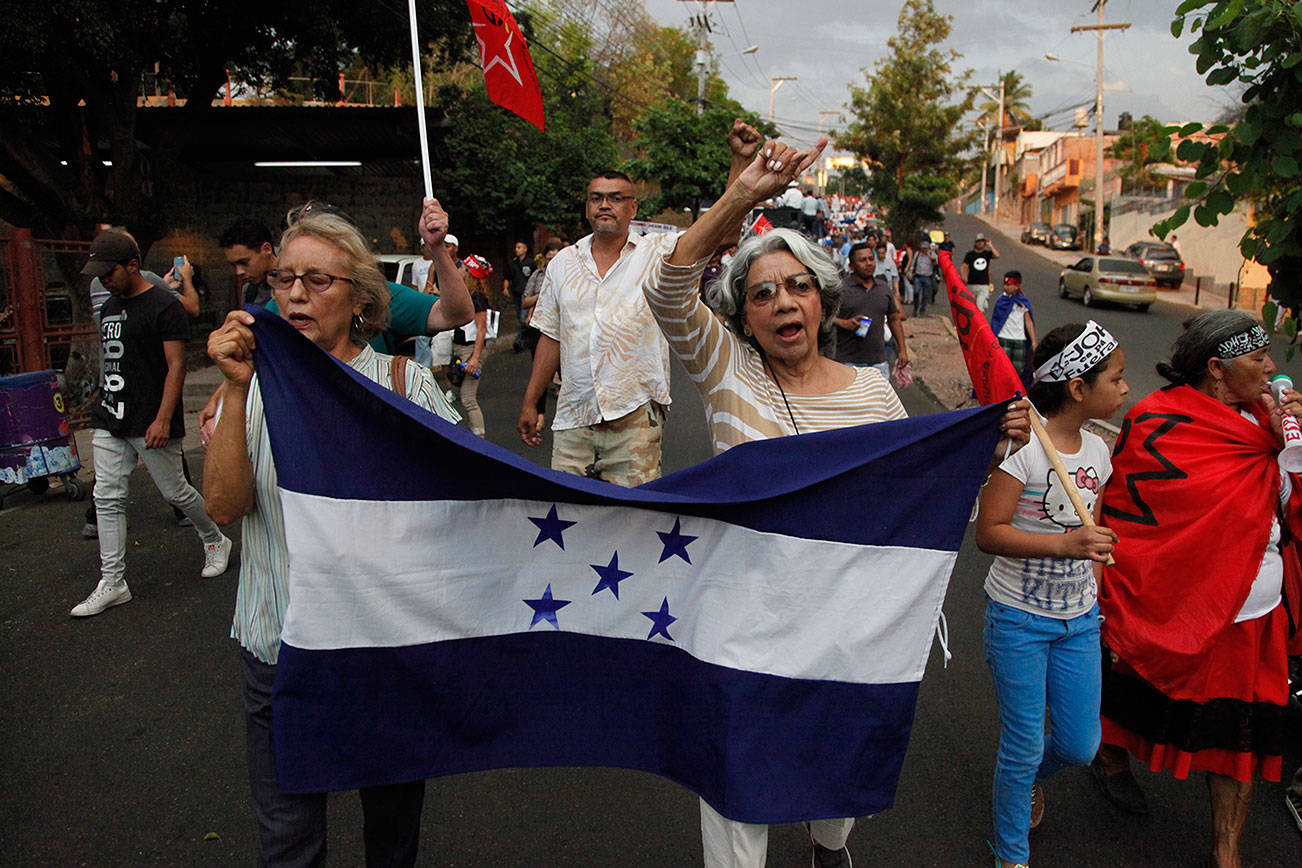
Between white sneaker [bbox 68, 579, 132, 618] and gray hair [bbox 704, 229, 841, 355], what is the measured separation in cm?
427

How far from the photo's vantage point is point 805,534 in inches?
90.7

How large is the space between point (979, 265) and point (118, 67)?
12162mm

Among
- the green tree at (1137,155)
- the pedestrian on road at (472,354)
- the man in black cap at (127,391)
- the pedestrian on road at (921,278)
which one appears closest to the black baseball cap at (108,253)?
the man in black cap at (127,391)

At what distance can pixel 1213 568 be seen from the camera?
3182 mm

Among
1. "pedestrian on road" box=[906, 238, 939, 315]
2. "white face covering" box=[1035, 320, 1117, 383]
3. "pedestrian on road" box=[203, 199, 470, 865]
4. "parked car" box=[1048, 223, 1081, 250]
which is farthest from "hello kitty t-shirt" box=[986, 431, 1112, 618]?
"parked car" box=[1048, 223, 1081, 250]

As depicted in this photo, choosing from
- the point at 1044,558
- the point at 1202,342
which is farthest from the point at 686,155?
the point at 1044,558

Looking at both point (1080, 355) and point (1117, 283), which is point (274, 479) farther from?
point (1117, 283)

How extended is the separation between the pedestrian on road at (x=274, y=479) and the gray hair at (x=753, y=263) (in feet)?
2.70

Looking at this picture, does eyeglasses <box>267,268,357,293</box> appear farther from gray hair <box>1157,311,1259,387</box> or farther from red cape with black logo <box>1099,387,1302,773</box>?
gray hair <box>1157,311,1259,387</box>

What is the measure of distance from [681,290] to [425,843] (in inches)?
83.5

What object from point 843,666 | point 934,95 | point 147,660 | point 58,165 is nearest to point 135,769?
point 147,660

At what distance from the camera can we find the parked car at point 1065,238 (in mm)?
52312

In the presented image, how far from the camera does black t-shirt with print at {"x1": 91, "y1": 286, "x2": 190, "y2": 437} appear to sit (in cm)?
530

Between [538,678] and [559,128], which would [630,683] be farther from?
[559,128]
